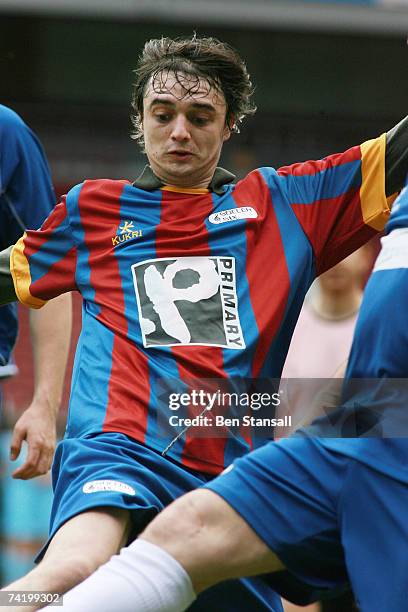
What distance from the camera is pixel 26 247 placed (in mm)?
3514

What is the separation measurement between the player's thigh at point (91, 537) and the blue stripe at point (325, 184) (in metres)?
1.05

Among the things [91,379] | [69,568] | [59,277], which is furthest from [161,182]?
[69,568]

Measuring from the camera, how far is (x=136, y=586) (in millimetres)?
2500

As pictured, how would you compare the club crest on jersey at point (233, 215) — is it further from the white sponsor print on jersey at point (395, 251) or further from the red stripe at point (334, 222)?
the white sponsor print on jersey at point (395, 251)

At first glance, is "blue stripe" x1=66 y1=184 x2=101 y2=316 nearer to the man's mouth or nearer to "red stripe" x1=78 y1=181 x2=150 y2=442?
"red stripe" x1=78 y1=181 x2=150 y2=442

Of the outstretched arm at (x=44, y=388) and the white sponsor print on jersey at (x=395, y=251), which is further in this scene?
the outstretched arm at (x=44, y=388)

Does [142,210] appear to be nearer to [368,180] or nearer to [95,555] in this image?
[368,180]

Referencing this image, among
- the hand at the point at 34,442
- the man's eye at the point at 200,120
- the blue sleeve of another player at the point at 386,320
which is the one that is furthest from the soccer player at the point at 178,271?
the blue sleeve of another player at the point at 386,320

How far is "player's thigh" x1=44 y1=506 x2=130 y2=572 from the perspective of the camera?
2803 mm

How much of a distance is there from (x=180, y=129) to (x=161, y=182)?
0.18 meters

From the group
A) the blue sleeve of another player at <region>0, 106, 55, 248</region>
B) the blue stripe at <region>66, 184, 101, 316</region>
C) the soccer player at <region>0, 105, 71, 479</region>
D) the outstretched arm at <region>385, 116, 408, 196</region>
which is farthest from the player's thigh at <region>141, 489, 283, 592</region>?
the blue sleeve of another player at <region>0, 106, 55, 248</region>

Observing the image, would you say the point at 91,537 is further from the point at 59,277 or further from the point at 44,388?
the point at 44,388

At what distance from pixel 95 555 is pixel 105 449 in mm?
340

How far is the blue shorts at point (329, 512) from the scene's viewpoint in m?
2.49
